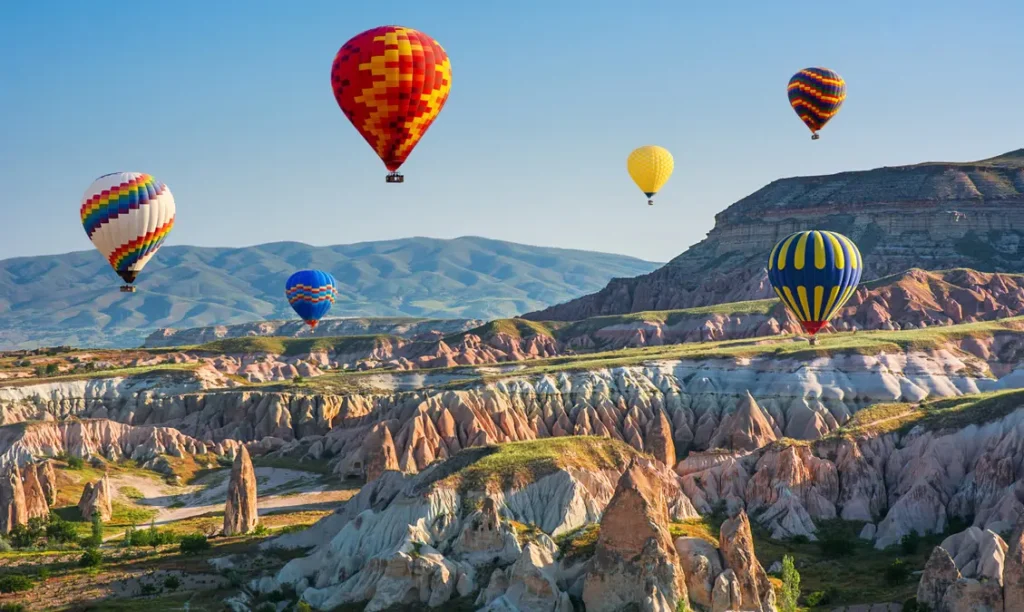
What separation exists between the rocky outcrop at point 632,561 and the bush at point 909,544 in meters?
22.5

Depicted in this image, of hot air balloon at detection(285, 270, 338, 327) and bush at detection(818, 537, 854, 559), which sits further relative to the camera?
hot air balloon at detection(285, 270, 338, 327)

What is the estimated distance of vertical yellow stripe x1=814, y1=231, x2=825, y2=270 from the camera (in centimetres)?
9319

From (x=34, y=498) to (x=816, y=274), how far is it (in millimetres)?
54692

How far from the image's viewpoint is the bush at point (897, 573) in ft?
213

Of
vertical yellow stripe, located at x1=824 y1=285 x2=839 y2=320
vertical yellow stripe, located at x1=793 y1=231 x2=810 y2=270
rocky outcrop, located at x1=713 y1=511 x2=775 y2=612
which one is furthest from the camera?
vertical yellow stripe, located at x1=793 y1=231 x2=810 y2=270

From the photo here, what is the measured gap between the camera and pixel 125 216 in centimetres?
9225

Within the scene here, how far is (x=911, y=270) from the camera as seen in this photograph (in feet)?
582

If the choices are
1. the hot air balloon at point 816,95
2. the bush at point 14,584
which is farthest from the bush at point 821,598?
the hot air balloon at point 816,95

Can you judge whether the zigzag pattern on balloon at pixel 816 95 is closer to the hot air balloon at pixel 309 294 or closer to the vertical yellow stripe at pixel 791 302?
the vertical yellow stripe at pixel 791 302

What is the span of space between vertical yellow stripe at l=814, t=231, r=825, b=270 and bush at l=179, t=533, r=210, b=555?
4398 cm

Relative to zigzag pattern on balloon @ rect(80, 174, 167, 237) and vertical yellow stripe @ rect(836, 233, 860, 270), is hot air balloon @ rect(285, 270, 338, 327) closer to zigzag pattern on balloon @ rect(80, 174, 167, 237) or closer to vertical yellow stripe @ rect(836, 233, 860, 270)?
zigzag pattern on balloon @ rect(80, 174, 167, 237)

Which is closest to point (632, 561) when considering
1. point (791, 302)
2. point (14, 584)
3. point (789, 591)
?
point (789, 591)

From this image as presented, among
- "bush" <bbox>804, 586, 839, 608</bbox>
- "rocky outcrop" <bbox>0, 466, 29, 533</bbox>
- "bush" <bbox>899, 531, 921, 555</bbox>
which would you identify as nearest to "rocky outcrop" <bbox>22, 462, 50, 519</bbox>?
"rocky outcrop" <bbox>0, 466, 29, 533</bbox>

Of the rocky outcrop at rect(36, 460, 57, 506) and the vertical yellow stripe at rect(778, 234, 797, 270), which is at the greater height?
the vertical yellow stripe at rect(778, 234, 797, 270)
